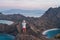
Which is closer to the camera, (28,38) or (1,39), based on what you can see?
(28,38)

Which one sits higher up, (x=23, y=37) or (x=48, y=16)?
(x=48, y=16)

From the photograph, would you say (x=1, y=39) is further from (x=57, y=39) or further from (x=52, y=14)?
(x=52, y=14)

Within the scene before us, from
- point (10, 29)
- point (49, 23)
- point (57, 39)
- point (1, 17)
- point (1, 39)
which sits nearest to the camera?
point (57, 39)

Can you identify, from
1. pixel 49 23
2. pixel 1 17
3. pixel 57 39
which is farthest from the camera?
pixel 49 23

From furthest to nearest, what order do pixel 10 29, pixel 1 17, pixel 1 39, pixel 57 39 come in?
pixel 1 17, pixel 10 29, pixel 1 39, pixel 57 39

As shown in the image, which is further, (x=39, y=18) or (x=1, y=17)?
(x=39, y=18)

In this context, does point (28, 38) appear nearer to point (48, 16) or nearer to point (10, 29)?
point (10, 29)

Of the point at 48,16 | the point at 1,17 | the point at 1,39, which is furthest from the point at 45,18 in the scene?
the point at 1,39

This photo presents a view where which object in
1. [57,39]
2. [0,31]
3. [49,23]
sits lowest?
[57,39]

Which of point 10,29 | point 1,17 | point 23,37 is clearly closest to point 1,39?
point 10,29
